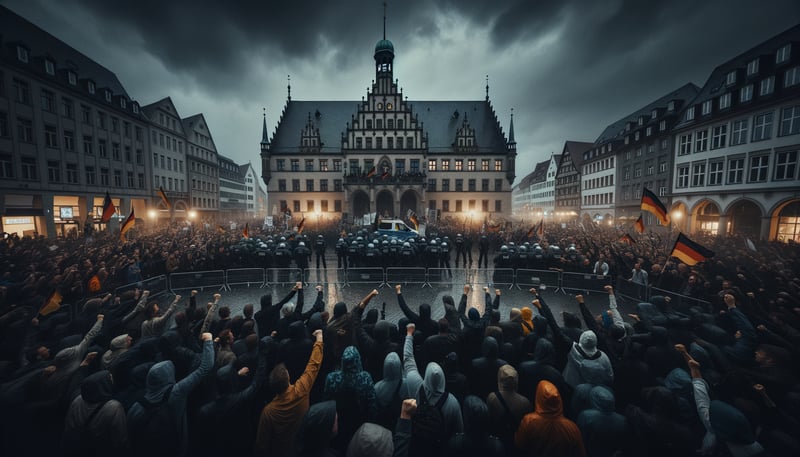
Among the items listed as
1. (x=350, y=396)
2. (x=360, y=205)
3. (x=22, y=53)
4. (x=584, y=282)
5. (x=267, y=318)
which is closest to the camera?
(x=350, y=396)

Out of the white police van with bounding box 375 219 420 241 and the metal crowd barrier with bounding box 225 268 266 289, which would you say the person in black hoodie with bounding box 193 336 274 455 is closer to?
the metal crowd barrier with bounding box 225 268 266 289

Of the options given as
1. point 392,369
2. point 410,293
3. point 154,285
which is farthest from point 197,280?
point 392,369

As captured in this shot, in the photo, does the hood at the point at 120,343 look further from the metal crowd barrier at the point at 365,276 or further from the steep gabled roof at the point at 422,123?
the steep gabled roof at the point at 422,123

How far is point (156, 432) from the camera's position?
2.86m

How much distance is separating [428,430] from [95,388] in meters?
3.17

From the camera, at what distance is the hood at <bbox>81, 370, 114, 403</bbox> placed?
2.70 m

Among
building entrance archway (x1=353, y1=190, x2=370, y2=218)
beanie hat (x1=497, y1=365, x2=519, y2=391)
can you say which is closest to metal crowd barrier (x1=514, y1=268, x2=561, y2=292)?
beanie hat (x1=497, y1=365, x2=519, y2=391)

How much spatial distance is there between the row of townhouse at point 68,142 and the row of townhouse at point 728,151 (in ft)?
162

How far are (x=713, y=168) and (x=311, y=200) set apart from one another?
156ft

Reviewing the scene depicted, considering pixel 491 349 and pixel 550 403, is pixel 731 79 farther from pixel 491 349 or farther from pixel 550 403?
pixel 550 403

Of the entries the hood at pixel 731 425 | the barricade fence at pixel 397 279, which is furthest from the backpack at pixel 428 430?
the barricade fence at pixel 397 279

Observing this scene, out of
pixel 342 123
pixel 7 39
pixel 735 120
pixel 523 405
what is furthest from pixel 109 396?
pixel 342 123

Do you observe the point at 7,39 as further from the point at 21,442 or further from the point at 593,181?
the point at 593,181

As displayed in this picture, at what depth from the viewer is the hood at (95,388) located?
2.70 m
